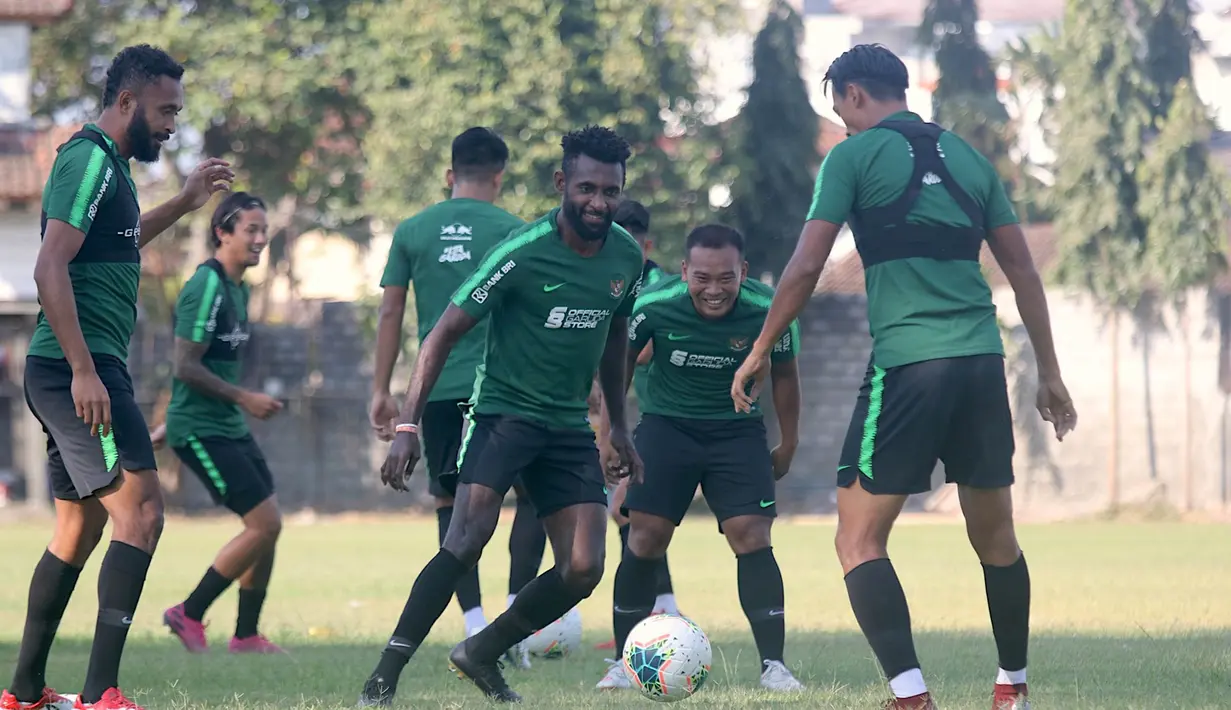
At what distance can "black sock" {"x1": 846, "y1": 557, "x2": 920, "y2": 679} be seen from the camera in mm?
6066

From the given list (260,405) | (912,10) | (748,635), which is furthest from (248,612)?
(912,10)

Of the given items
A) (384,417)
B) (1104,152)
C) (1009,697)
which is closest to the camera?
(1009,697)

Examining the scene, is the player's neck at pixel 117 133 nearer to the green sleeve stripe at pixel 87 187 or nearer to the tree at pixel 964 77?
the green sleeve stripe at pixel 87 187

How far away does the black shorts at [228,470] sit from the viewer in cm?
970

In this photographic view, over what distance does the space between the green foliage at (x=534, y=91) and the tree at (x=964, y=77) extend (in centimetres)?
618

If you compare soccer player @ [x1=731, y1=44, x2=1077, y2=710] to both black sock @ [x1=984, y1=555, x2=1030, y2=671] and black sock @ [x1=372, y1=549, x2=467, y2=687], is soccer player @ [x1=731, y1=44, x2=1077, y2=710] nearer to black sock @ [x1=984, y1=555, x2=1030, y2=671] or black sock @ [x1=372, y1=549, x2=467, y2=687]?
black sock @ [x1=984, y1=555, x2=1030, y2=671]

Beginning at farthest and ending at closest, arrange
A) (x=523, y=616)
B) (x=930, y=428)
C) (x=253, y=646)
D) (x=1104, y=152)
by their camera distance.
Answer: (x=1104, y=152)
(x=253, y=646)
(x=523, y=616)
(x=930, y=428)

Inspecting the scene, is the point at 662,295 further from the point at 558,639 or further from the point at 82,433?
the point at 82,433

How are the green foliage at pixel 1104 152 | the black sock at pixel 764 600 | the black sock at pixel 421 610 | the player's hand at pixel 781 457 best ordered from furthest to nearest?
1. the green foliage at pixel 1104 152
2. the player's hand at pixel 781 457
3. the black sock at pixel 764 600
4. the black sock at pixel 421 610

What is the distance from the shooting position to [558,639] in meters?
9.34

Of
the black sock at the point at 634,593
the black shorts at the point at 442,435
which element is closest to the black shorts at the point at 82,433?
the black shorts at the point at 442,435

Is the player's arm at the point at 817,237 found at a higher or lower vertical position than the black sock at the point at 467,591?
higher

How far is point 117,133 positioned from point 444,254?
2.42m

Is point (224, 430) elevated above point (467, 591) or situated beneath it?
elevated above
